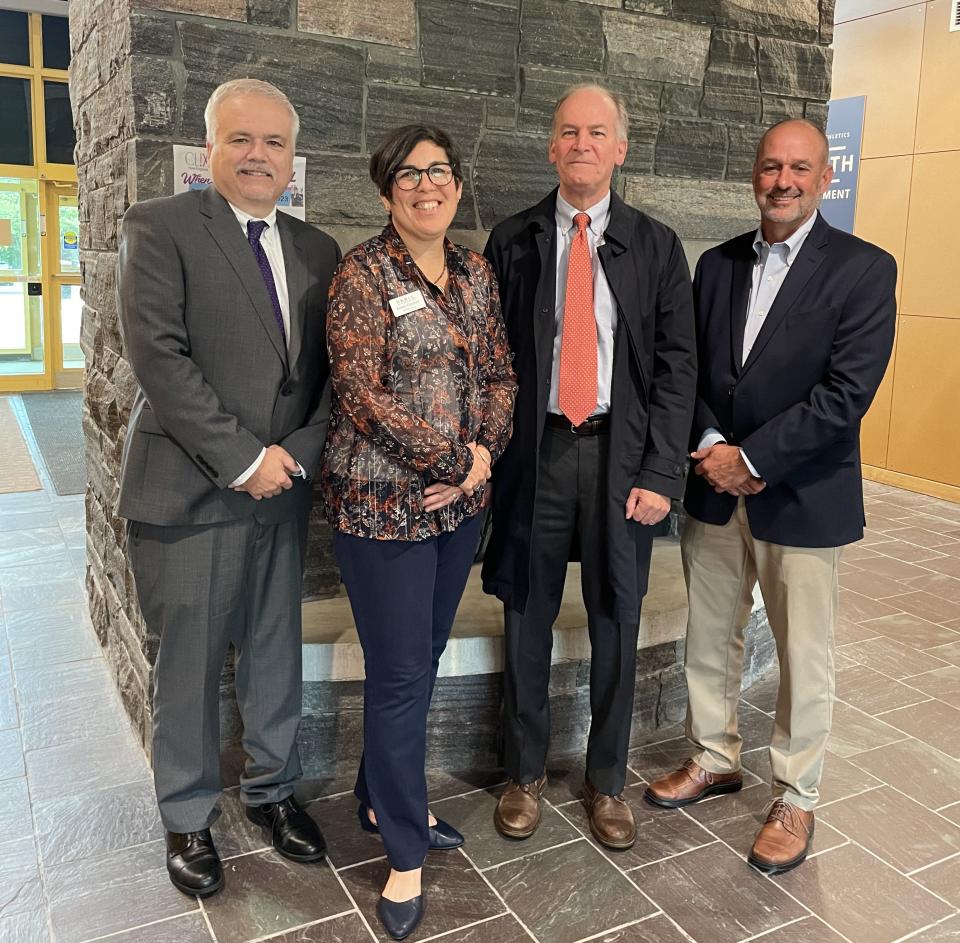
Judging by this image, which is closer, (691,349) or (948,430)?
(691,349)

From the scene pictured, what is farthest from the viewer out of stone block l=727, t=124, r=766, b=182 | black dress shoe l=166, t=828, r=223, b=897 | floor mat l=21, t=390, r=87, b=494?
floor mat l=21, t=390, r=87, b=494

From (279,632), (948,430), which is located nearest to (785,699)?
(279,632)

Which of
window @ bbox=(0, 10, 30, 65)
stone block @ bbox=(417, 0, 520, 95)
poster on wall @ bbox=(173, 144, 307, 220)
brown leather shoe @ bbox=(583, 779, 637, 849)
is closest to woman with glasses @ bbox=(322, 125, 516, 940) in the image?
brown leather shoe @ bbox=(583, 779, 637, 849)

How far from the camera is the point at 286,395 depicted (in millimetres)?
2193

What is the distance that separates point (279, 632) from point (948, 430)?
563 centimetres

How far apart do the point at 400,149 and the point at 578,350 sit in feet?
2.14

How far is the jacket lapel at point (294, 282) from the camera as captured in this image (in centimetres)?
220

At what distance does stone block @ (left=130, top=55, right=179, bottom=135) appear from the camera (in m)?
2.53

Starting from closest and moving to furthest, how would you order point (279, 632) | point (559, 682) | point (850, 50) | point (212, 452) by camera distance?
1. point (212, 452)
2. point (279, 632)
3. point (559, 682)
4. point (850, 50)

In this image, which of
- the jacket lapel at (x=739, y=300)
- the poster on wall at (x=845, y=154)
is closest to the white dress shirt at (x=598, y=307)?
the jacket lapel at (x=739, y=300)

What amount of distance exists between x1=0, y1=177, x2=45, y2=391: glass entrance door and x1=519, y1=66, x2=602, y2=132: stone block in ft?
30.4

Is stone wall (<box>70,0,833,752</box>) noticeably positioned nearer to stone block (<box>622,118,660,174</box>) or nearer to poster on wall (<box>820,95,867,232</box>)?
stone block (<box>622,118,660,174</box>)

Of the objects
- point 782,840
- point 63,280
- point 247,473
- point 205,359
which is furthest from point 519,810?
point 63,280

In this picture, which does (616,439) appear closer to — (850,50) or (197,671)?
(197,671)
